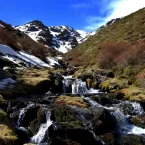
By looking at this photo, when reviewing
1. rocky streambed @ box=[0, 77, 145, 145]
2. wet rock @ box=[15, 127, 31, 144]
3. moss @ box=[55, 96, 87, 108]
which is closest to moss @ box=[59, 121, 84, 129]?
rocky streambed @ box=[0, 77, 145, 145]

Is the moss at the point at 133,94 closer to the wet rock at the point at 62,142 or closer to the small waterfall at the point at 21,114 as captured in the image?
the small waterfall at the point at 21,114

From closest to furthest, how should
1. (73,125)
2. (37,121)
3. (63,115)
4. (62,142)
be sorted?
(62,142), (73,125), (37,121), (63,115)

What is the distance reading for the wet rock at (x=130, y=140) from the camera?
26.2m

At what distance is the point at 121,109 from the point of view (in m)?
Answer: 35.0

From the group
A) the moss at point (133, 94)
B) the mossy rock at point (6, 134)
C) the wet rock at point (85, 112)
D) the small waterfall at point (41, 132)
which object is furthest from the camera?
the moss at point (133, 94)

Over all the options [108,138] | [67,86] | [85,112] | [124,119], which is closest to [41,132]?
[85,112]

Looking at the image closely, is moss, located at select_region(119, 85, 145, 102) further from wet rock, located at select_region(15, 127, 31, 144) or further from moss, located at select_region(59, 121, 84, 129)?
wet rock, located at select_region(15, 127, 31, 144)

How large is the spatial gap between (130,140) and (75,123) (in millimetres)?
5197

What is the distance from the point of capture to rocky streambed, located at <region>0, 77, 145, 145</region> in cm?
2473

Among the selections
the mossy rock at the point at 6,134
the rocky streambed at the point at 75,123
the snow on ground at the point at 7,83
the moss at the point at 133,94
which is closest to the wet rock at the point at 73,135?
the rocky streambed at the point at 75,123

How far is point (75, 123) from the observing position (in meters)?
27.3

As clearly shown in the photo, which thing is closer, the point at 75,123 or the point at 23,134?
the point at 23,134

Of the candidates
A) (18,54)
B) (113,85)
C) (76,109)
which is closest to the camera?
(76,109)

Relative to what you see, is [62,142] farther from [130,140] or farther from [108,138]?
[130,140]
